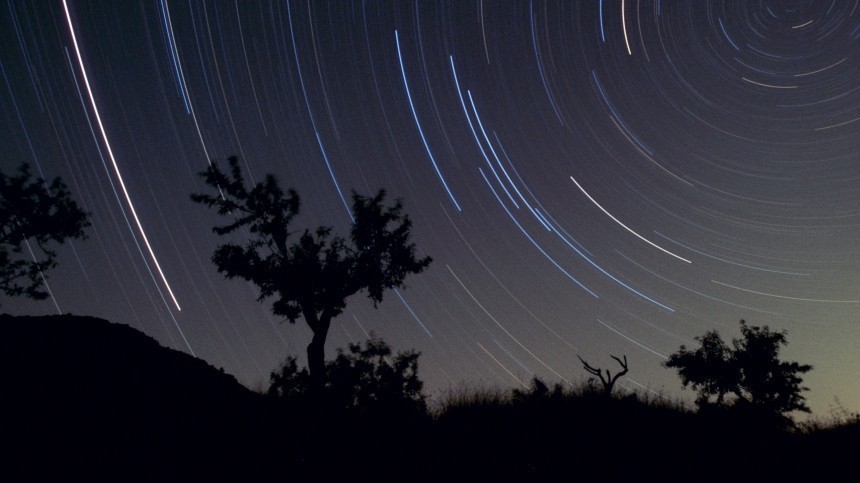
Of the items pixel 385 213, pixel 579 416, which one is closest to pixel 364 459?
pixel 579 416

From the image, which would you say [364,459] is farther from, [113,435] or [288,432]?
[113,435]

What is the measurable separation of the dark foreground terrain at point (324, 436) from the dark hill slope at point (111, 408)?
4 cm

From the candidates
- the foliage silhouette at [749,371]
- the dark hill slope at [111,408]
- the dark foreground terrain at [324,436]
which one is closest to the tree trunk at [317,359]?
the dark hill slope at [111,408]

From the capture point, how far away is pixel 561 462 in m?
8.37

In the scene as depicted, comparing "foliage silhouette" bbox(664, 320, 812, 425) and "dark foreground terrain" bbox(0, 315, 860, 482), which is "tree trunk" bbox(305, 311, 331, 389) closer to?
"dark foreground terrain" bbox(0, 315, 860, 482)

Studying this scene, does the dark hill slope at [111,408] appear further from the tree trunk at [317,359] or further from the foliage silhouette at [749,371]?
the foliage silhouette at [749,371]

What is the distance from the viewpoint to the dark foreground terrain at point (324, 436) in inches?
310

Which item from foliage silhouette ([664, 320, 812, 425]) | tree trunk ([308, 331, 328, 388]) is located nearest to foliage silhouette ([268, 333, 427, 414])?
tree trunk ([308, 331, 328, 388])

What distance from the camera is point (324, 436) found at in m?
9.71

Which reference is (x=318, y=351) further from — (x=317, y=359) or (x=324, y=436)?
(x=324, y=436)

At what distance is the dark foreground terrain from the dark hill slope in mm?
35

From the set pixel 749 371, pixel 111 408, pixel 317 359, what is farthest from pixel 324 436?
pixel 749 371

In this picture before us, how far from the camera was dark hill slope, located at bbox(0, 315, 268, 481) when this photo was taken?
25.5 feet

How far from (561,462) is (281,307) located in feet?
46.7
